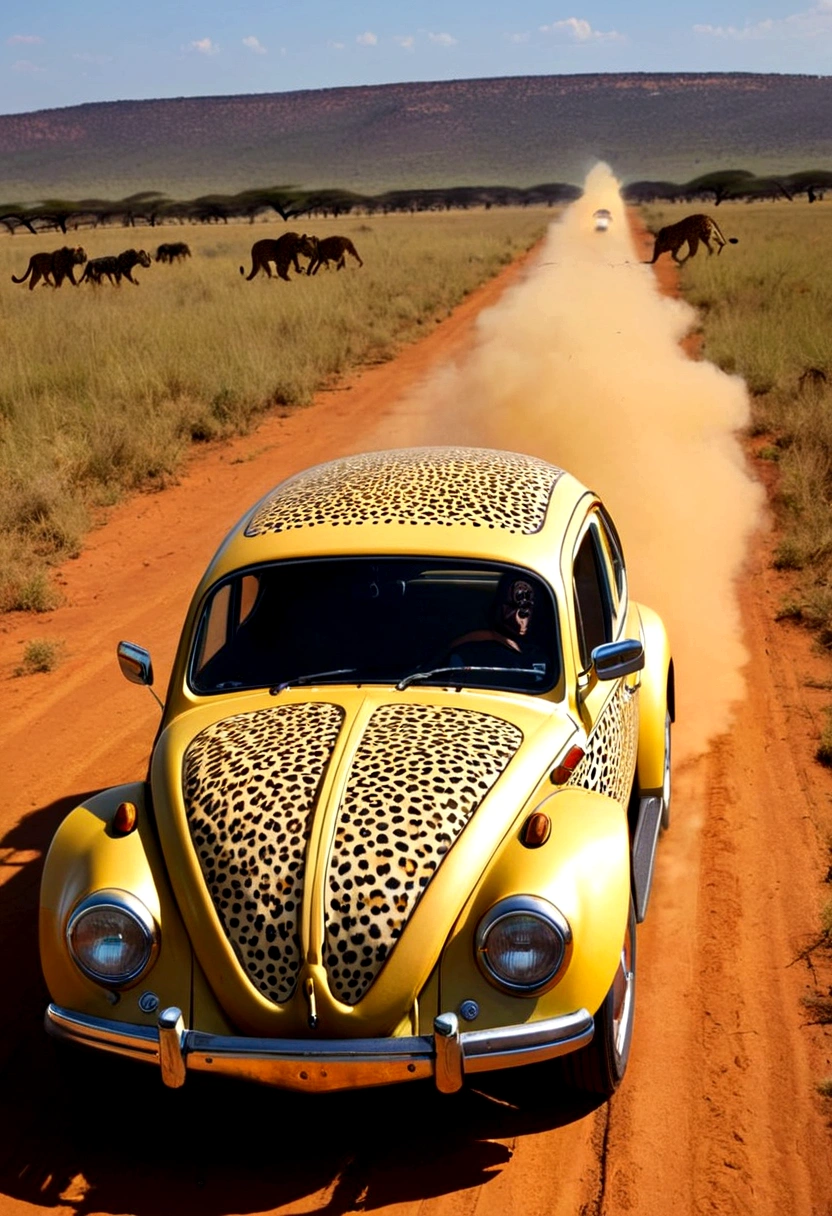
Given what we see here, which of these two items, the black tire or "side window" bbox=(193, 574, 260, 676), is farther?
the black tire

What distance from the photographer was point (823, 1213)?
3.78 meters

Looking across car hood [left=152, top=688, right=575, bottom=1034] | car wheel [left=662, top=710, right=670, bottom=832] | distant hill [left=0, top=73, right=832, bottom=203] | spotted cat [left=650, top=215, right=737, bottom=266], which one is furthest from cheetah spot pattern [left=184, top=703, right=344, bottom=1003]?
distant hill [left=0, top=73, right=832, bottom=203]

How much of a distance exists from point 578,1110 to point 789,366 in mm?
14041

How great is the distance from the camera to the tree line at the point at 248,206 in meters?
75.9

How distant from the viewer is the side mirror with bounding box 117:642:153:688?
16.5ft

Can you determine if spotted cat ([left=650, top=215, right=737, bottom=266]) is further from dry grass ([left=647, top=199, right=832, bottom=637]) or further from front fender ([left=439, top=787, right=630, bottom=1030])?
front fender ([left=439, top=787, right=630, bottom=1030])

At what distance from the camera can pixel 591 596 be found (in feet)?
17.7

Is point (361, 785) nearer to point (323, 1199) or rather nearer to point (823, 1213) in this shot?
point (323, 1199)

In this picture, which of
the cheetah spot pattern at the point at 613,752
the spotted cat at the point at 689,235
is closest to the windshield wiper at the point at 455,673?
the cheetah spot pattern at the point at 613,752

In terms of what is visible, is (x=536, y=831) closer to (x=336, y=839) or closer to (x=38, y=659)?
(x=336, y=839)

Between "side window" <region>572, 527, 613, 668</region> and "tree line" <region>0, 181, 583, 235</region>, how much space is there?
64.8m

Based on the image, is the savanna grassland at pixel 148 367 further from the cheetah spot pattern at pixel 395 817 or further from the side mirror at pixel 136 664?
the cheetah spot pattern at pixel 395 817

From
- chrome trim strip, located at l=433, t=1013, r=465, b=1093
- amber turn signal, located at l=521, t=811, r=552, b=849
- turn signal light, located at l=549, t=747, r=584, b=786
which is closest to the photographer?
chrome trim strip, located at l=433, t=1013, r=465, b=1093

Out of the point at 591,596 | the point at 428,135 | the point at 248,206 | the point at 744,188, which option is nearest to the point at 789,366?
the point at 591,596
